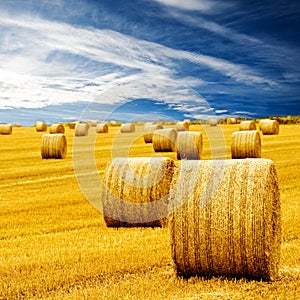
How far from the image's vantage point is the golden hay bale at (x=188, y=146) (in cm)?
2277

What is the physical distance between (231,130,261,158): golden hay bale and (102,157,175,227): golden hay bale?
41.5ft

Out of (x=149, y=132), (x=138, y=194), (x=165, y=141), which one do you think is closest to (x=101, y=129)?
(x=149, y=132)

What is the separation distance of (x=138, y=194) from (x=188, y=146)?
12851 mm

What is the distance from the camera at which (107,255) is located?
784 centimetres

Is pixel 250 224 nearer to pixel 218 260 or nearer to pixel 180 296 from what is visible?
pixel 218 260

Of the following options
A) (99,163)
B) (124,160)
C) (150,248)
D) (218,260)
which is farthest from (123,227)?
(99,163)

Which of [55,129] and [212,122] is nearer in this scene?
[55,129]

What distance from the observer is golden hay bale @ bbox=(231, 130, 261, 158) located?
73.2 feet

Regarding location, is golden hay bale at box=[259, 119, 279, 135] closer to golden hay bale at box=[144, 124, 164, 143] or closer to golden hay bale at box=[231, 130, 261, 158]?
golden hay bale at box=[144, 124, 164, 143]

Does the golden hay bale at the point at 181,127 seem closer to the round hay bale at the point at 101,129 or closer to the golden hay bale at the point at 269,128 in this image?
the golden hay bale at the point at 269,128

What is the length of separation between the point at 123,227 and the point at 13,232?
2.23m

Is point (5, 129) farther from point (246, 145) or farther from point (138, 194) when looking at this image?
point (138, 194)

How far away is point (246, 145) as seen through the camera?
22422 mm

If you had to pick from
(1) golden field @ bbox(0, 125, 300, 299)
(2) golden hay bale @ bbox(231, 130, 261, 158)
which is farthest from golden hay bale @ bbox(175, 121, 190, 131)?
(1) golden field @ bbox(0, 125, 300, 299)
